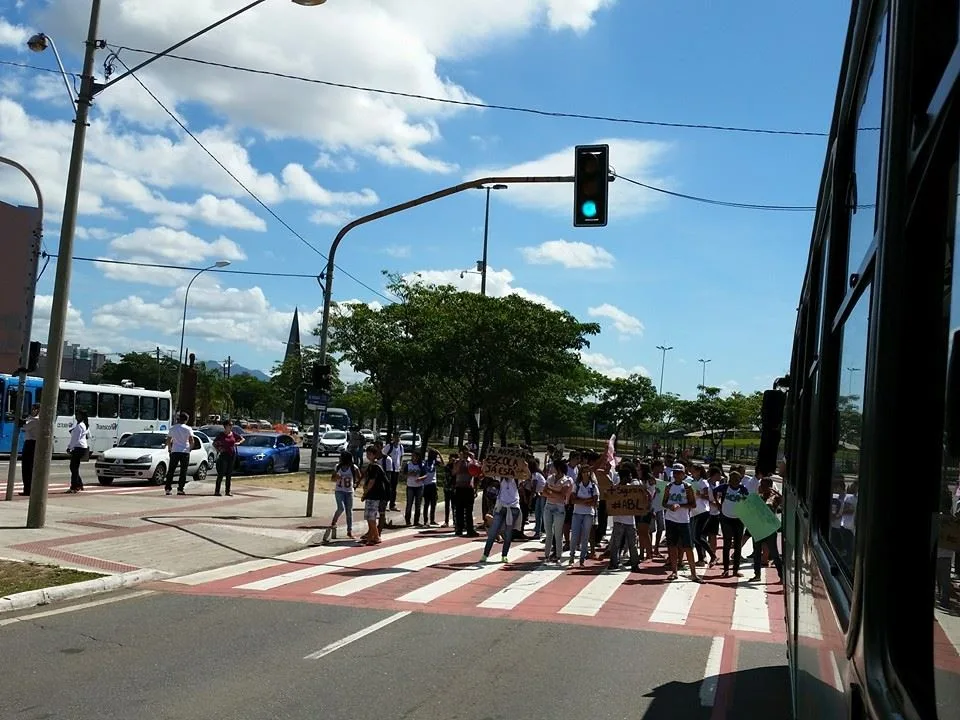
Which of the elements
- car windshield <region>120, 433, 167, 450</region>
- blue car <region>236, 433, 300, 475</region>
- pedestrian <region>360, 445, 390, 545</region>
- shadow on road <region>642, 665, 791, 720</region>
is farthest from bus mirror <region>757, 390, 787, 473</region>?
blue car <region>236, 433, 300, 475</region>

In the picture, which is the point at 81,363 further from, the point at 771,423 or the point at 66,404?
the point at 771,423

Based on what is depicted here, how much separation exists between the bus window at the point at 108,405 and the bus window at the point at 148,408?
168 cm

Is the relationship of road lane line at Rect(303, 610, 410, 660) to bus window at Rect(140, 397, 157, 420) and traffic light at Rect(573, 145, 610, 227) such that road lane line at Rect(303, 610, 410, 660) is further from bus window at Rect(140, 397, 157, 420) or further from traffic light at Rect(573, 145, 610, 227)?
bus window at Rect(140, 397, 157, 420)

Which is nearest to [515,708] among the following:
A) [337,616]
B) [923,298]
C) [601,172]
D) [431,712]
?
[431,712]

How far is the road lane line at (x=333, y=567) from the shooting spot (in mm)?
11953

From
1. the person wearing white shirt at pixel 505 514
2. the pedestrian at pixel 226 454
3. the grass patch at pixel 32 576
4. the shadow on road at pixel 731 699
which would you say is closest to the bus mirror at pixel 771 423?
the shadow on road at pixel 731 699

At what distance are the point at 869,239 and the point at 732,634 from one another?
335 inches

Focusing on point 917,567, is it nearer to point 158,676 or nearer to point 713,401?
point 158,676

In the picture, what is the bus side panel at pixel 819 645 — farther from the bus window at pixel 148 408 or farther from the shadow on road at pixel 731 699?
the bus window at pixel 148 408

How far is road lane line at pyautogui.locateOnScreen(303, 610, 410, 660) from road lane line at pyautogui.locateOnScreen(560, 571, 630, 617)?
195cm

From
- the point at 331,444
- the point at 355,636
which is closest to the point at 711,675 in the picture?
the point at 355,636

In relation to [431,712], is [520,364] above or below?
above

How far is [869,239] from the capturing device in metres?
2.06

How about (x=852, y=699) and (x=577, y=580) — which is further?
(x=577, y=580)
